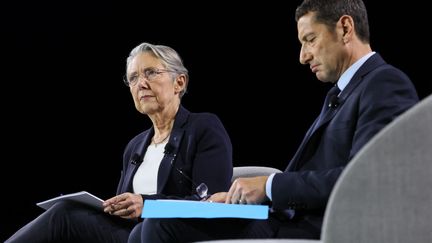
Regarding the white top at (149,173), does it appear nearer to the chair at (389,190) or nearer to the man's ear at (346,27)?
the man's ear at (346,27)

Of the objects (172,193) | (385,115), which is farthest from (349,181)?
(172,193)

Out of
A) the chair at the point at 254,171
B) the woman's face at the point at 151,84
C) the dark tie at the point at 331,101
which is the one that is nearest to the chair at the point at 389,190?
the dark tie at the point at 331,101

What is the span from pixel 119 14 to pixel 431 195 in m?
3.23

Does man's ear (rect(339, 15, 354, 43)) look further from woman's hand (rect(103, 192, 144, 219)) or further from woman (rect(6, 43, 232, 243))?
woman's hand (rect(103, 192, 144, 219))

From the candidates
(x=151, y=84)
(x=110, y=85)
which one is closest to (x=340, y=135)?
(x=151, y=84)

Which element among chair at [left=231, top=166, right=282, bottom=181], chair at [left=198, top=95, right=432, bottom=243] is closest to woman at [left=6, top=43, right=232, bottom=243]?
chair at [left=231, top=166, right=282, bottom=181]

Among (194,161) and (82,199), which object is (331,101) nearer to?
(194,161)

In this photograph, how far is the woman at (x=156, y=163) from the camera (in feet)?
7.10

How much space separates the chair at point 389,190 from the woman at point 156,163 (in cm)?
126

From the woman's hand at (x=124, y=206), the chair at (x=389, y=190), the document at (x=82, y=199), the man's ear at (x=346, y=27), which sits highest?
the man's ear at (x=346, y=27)

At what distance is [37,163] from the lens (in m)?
3.83

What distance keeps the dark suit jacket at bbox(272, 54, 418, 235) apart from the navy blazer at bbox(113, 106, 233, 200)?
2.24 ft

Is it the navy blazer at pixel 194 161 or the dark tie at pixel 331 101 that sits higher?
the dark tie at pixel 331 101

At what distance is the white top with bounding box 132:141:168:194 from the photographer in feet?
7.73
